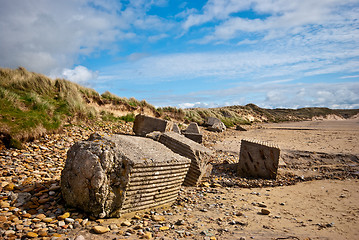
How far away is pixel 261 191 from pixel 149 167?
308 centimetres

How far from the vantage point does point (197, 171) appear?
5301 mm

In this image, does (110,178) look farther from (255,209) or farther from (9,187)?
(255,209)

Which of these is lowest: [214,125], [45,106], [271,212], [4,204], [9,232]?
[271,212]

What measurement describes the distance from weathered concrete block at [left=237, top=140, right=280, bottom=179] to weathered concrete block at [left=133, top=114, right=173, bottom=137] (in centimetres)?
337

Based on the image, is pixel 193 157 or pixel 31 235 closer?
pixel 31 235

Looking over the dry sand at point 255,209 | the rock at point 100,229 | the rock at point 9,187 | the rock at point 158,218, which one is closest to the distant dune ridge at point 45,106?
the dry sand at point 255,209

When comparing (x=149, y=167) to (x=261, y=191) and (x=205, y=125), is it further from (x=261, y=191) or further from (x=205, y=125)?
(x=205, y=125)

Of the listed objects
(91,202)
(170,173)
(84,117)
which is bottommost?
(91,202)

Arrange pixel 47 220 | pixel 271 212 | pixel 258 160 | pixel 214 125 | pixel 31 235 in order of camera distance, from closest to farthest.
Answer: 1. pixel 31 235
2. pixel 47 220
3. pixel 271 212
4. pixel 258 160
5. pixel 214 125

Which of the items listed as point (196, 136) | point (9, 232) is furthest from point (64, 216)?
point (196, 136)

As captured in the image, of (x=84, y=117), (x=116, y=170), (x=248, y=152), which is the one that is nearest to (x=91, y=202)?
(x=116, y=170)

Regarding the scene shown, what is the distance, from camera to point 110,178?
3.40 meters

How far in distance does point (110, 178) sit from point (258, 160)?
4.29m

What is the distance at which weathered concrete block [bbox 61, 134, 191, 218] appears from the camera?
10.8 feet
